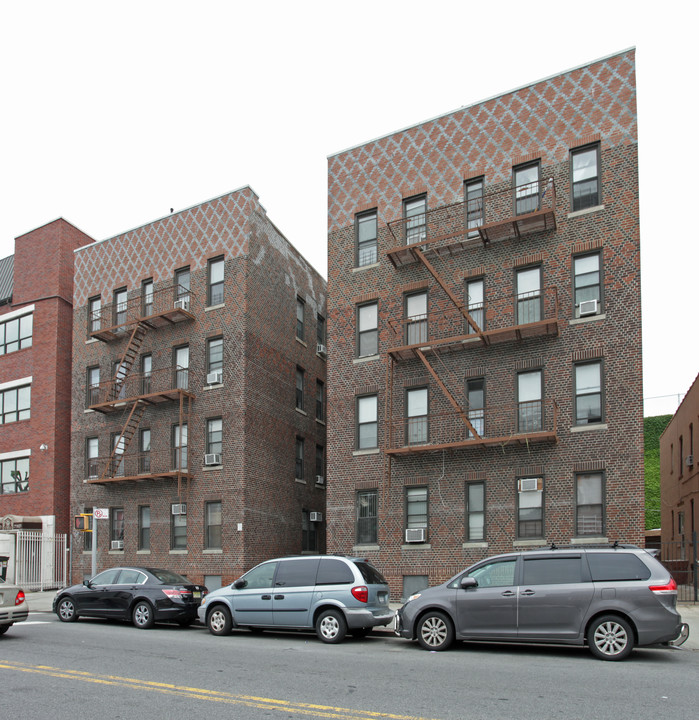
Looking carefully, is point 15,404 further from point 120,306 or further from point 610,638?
point 610,638

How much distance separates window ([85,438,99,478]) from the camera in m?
29.5

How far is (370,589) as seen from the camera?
1424 cm

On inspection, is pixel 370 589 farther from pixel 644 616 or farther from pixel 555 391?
pixel 555 391

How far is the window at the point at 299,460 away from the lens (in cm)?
2953

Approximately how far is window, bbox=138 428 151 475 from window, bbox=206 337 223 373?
3.64 metres

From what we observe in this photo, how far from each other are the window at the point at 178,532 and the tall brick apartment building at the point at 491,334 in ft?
19.9

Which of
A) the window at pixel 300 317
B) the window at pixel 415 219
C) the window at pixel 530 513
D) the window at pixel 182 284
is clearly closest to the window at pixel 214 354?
the window at pixel 182 284

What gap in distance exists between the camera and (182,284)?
2855 cm

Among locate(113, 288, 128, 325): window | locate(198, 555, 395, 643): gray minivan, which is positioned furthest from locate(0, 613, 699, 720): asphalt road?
locate(113, 288, 128, 325): window

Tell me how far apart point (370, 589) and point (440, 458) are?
8203 mm

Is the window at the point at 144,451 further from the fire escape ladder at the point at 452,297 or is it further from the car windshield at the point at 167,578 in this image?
the fire escape ladder at the point at 452,297

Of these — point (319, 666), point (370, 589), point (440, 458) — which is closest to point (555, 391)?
point (440, 458)

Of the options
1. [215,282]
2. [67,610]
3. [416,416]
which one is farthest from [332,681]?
[215,282]

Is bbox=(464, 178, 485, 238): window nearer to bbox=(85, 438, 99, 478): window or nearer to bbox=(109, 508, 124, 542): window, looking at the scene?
bbox=(109, 508, 124, 542): window
